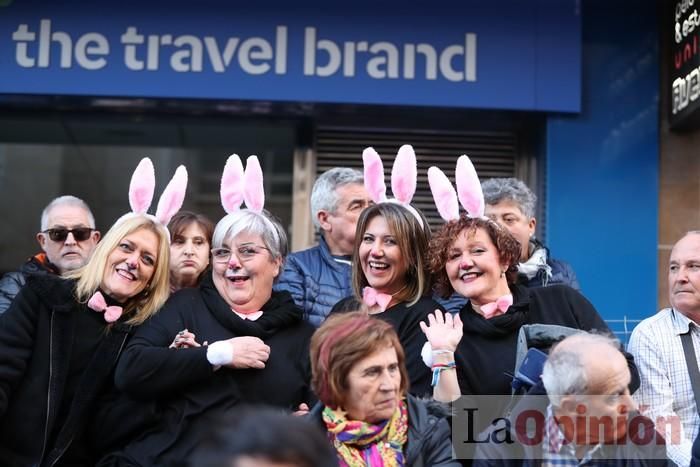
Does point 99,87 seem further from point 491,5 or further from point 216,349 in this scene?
point 216,349

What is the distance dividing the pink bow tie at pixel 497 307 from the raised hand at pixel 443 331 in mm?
129

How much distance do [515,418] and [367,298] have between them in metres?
0.97

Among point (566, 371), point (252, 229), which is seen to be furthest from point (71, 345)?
point (566, 371)

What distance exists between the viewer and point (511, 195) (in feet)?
16.1

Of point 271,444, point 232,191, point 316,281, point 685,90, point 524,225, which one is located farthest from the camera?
point 685,90

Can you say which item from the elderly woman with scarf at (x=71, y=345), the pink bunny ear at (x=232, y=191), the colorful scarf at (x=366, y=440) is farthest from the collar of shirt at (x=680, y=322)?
the elderly woman with scarf at (x=71, y=345)

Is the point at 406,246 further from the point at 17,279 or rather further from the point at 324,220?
the point at 17,279

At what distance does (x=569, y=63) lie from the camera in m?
6.39

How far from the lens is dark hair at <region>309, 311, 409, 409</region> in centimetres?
329

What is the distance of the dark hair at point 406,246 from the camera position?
4.15 m

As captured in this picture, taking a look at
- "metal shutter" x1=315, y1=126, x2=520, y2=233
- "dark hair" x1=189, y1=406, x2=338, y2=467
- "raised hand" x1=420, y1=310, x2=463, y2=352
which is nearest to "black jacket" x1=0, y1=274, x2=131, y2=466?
"raised hand" x1=420, y1=310, x2=463, y2=352

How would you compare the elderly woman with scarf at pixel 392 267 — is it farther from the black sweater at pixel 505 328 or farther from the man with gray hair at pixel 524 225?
the man with gray hair at pixel 524 225

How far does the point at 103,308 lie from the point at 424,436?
1.43m

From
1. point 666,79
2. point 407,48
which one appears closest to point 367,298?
point 407,48
